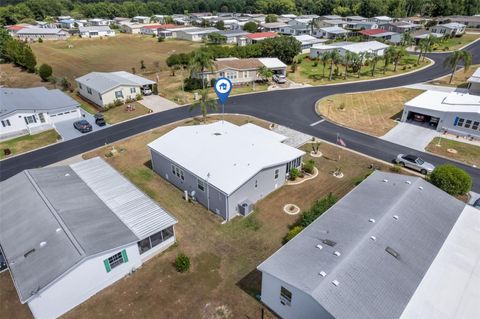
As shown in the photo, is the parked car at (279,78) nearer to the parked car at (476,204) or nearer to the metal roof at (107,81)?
the metal roof at (107,81)

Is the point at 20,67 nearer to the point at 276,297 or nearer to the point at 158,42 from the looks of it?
the point at 158,42

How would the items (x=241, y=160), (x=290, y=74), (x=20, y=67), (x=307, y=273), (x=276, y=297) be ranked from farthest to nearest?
(x=20, y=67) < (x=290, y=74) < (x=241, y=160) < (x=276, y=297) < (x=307, y=273)

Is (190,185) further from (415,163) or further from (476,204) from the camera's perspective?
(476,204)

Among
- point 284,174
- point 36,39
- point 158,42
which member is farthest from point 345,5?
point 284,174

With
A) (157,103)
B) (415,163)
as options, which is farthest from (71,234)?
(157,103)

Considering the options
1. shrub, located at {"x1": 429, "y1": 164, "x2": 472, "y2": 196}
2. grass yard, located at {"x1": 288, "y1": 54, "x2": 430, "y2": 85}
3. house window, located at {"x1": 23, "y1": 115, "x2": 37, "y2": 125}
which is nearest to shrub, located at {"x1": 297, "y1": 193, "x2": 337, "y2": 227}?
shrub, located at {"x1": 429, "y1": 164, "x2": 472, "y2": 196}
